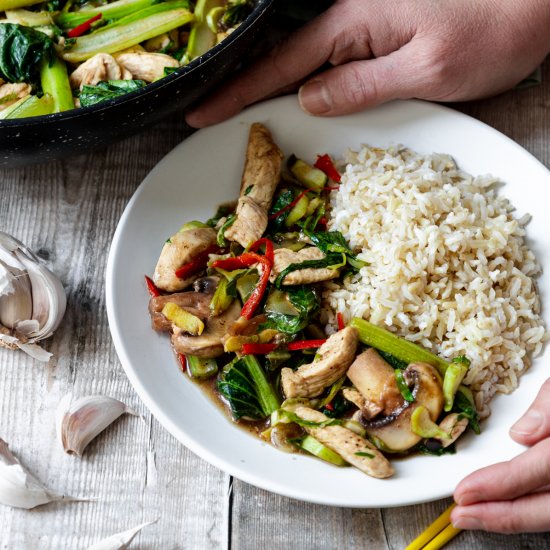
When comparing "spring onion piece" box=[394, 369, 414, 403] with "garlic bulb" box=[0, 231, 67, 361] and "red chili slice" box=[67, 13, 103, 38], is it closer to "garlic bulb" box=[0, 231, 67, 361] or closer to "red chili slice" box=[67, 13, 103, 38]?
"garlic bulb" box=[0, 231, 67, 361]

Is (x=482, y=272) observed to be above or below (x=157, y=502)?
above

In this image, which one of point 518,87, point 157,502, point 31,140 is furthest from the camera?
point 518,87

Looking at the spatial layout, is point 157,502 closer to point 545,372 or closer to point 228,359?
point 228,359

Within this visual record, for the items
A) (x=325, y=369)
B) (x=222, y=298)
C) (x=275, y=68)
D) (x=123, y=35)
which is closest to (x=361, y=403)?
(x=325, y=369)

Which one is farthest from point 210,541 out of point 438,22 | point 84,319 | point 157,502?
point 438,22

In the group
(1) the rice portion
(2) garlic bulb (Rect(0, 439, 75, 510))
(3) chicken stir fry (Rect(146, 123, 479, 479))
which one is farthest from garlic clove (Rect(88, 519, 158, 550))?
(1) the rice portion

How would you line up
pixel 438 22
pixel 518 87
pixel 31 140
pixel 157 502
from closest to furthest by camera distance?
pixel 31 140 → pixel 157 502 → pixel 438 22 → pixel 518 87
